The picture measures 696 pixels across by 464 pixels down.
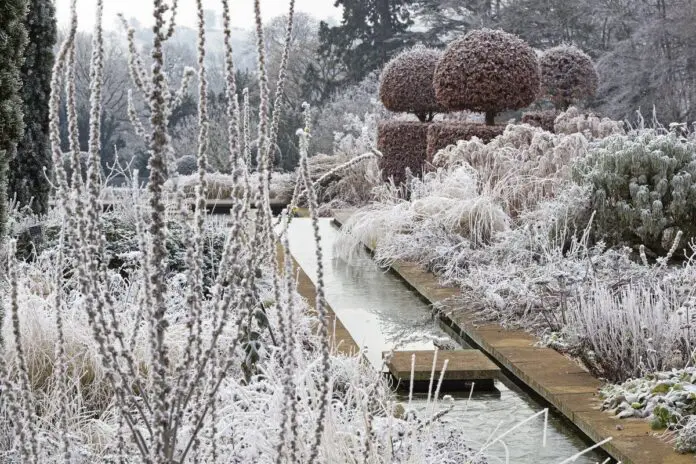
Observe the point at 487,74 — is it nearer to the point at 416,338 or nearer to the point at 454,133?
the point at 454,133

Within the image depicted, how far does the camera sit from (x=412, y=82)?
11422 millimetres

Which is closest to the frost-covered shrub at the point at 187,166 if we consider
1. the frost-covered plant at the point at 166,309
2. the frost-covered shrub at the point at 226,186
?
the frost-covered shrub at the point at 226,186

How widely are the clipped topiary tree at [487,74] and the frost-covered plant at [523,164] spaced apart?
191 centimetres

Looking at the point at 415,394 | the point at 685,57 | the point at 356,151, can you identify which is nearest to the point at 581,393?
the point at 415,394

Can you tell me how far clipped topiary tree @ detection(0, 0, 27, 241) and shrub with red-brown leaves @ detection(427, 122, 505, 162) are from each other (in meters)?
6.68

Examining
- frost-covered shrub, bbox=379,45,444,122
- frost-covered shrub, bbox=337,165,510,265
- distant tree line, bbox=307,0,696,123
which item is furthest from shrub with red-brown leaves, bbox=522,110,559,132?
distant tree line, bbox=307,0,696,123

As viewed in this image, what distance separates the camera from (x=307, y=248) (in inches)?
316

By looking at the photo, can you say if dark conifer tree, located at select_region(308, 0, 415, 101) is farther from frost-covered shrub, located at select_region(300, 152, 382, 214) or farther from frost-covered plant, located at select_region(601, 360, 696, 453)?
frost-covered plant, located at select_region(601, 360, 696, 453)

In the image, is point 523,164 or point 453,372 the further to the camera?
point 523,164

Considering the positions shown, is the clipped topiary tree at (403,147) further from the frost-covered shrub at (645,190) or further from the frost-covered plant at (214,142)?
the frost-covered shrub at (645,190)

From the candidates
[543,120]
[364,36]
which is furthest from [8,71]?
[364,36]

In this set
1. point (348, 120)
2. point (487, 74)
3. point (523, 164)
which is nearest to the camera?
point (523, 164)

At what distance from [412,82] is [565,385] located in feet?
26.9

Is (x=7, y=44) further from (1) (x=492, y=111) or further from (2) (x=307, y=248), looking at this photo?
(1) (x=492, y=111)
